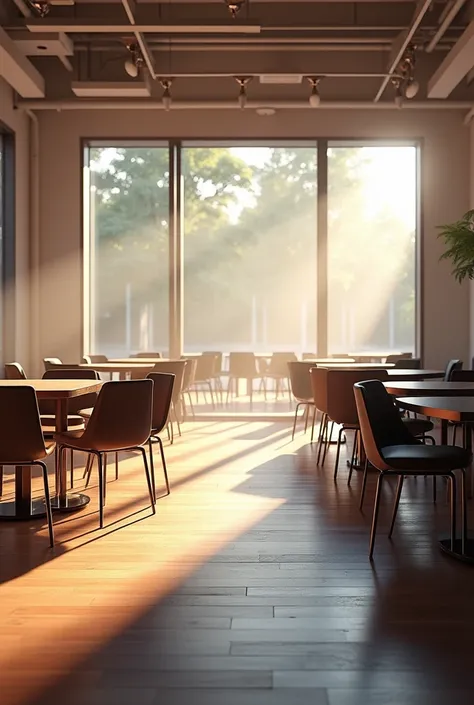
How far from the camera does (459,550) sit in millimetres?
4004

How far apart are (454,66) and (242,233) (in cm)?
384

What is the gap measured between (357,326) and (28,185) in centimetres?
485

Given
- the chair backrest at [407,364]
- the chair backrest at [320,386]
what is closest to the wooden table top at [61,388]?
the chair backrest at [320,386]

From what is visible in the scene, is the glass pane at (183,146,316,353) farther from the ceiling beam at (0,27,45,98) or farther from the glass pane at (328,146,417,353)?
the ceiling beam at (0,27,45,98)

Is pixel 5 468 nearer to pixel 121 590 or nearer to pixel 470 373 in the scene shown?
pixel 121 590

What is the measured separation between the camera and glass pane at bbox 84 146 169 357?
1082 centimetres

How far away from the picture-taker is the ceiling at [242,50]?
8.06 m

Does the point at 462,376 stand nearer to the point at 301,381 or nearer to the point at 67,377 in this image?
the point at 301,381

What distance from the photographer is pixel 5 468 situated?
6633 millimetres

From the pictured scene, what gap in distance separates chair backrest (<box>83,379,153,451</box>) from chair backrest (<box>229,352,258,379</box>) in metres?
6.65

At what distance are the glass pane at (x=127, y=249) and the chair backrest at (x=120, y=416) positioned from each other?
621cm

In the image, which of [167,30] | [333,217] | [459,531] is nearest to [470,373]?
[459,531]

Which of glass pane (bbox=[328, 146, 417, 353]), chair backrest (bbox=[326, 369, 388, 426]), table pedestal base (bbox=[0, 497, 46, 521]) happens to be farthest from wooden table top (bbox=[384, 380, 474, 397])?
glass pane (bbox=[328, 146, 417, 353])

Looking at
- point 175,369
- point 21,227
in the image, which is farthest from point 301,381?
point 21,227
